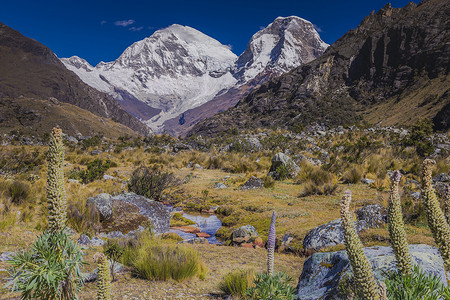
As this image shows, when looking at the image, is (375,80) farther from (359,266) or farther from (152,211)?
(359,266)

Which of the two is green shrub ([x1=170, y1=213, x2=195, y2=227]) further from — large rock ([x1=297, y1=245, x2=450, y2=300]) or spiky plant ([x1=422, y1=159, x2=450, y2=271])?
spiky plant ([x1=422, y1=159, x2=450, y2=271])

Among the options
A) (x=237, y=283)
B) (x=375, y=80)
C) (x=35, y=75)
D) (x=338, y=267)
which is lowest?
(x=237, y=283)

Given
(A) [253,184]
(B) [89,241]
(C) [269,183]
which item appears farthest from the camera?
(A) [253,184]

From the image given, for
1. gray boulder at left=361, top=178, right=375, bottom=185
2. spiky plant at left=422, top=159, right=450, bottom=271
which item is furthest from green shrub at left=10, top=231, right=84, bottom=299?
gray boulder at left=361, top=178, right=375, bottom=185

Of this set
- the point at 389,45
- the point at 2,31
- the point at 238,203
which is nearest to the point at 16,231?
the point at 238,203

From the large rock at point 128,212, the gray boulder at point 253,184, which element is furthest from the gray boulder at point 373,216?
the gray boulder at point 253,184

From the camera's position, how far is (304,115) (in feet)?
203

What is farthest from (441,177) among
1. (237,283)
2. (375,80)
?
(375,80)

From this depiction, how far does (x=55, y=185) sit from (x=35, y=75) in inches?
5677

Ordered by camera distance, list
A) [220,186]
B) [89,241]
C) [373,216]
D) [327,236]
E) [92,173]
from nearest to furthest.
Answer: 1. [327,236]
2. [89,241]
3. [373,216]
4. [92,173]
5. [220,186]

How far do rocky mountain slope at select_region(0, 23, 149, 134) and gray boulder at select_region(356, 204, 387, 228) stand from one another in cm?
11880

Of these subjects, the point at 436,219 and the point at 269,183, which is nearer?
the point at 436,219

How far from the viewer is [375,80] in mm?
67625

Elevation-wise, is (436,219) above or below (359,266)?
above
